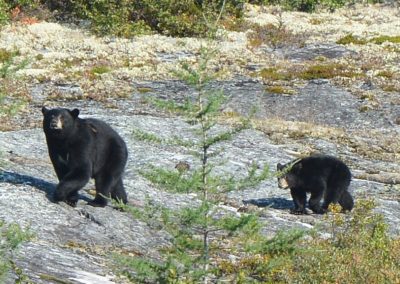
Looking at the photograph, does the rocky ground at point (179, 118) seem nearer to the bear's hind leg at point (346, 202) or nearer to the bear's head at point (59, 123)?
the bear's hind leg at point (346, 202)

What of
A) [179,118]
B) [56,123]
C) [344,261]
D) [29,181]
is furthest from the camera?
[179,118]

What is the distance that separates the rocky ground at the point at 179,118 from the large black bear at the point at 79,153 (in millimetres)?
348

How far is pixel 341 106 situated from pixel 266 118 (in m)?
3.01

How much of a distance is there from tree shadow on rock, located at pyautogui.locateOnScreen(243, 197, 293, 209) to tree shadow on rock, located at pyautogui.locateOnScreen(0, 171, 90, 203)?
393 cm

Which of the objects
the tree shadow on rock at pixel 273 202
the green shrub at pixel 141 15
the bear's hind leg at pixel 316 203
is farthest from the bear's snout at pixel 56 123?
the green shrub at pixel 141 15

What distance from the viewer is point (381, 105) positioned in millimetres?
29875

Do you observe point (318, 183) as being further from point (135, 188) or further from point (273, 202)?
point (135, 188)

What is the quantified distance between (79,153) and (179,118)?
37.6 ft

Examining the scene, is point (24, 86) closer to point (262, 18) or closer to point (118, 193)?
point (118, 193)

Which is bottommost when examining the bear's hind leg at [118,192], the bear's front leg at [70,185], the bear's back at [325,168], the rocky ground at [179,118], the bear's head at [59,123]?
the rocky ground at [179,118]

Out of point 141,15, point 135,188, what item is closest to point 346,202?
point 135,188

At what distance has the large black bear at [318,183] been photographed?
57.3 feet

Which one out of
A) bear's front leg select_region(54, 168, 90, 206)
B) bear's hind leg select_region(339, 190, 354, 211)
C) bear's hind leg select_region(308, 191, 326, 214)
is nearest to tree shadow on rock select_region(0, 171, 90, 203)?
bear's front leg select_region(54, 168, 90, 206)

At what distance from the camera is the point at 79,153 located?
44.4ft
